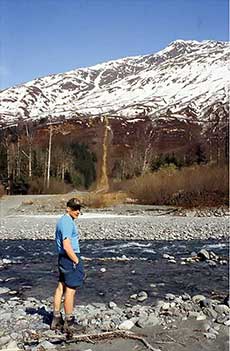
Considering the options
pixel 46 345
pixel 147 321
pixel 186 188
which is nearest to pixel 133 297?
pixel 147 321

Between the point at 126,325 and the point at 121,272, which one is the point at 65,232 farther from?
the point at 121,272

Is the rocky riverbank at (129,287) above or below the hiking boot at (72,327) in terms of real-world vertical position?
below

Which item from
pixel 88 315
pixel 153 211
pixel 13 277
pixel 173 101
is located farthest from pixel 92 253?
pixel 173 101

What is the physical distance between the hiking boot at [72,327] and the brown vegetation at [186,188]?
24697 mm

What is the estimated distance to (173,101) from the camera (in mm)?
159250

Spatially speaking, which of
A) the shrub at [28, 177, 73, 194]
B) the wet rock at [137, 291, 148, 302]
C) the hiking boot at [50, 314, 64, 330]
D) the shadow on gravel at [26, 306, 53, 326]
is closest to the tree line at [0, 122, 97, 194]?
the shrub at [28, 177, 73, 194]

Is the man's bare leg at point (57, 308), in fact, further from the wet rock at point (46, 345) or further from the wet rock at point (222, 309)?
the wet rock at point (222, 309)

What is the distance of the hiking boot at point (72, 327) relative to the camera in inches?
298

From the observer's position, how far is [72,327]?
777 cm

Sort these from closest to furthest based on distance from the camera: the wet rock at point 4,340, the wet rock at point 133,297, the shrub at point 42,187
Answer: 1. the wet rock at point 4,340
2. the wet rock at point 133,297
3. the shrub at point 42,187

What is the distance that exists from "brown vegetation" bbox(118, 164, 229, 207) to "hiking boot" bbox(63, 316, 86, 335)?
24697 mm

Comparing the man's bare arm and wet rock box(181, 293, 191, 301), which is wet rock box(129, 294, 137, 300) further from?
the man's bare arm

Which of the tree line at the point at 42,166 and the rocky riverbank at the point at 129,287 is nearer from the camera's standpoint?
the rocky riverbank at the point at 129,287

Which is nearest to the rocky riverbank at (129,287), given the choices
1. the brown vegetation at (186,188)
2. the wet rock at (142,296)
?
the wet rock at (142,296)
